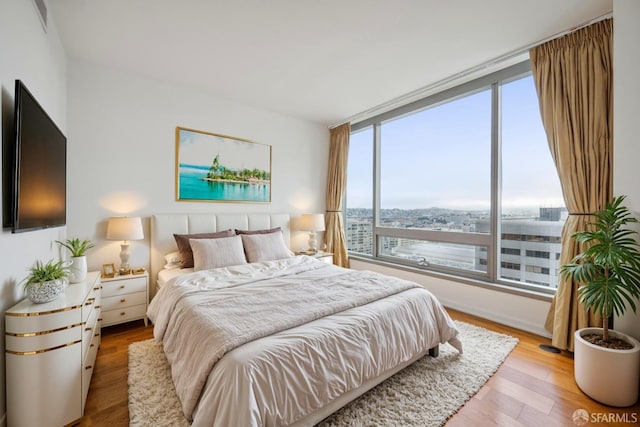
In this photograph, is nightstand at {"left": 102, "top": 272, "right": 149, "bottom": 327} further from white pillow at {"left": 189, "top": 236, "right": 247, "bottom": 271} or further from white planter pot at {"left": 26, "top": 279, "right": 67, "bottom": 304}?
white planter pot at {"left": 26, "top": 279, "right": 67, "bottom": 304}

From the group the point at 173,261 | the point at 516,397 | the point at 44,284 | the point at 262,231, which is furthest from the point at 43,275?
the point at 516,397

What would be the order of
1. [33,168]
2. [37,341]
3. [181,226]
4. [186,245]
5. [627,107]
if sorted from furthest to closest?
[181,226], [186,245], [627,107], [33,168], [37,341]

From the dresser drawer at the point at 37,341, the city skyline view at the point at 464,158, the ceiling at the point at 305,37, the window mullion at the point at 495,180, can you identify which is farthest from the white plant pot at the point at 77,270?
the window mullion at the point at 495,180

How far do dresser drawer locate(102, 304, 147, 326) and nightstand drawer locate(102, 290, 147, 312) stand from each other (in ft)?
0.12

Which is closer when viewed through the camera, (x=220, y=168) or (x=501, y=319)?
(x=501, y=319)

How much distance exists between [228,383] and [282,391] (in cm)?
26

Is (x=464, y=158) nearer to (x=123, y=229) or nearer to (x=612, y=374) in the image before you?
(x=612, y=374)

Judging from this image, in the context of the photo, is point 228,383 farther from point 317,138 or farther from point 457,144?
point 317,138

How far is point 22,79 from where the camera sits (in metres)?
1.62

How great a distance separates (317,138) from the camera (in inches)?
185

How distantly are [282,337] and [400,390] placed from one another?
99 centimetres

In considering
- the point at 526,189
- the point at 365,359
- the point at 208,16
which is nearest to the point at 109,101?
the point at 208,16

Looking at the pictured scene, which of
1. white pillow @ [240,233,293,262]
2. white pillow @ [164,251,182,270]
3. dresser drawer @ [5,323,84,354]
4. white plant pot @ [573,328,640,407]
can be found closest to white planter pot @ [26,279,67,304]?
dresser drawer @ [5,323,84,354]

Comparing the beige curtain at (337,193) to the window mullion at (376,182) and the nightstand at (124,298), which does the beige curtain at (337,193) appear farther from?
the nightstand at (124,298)
